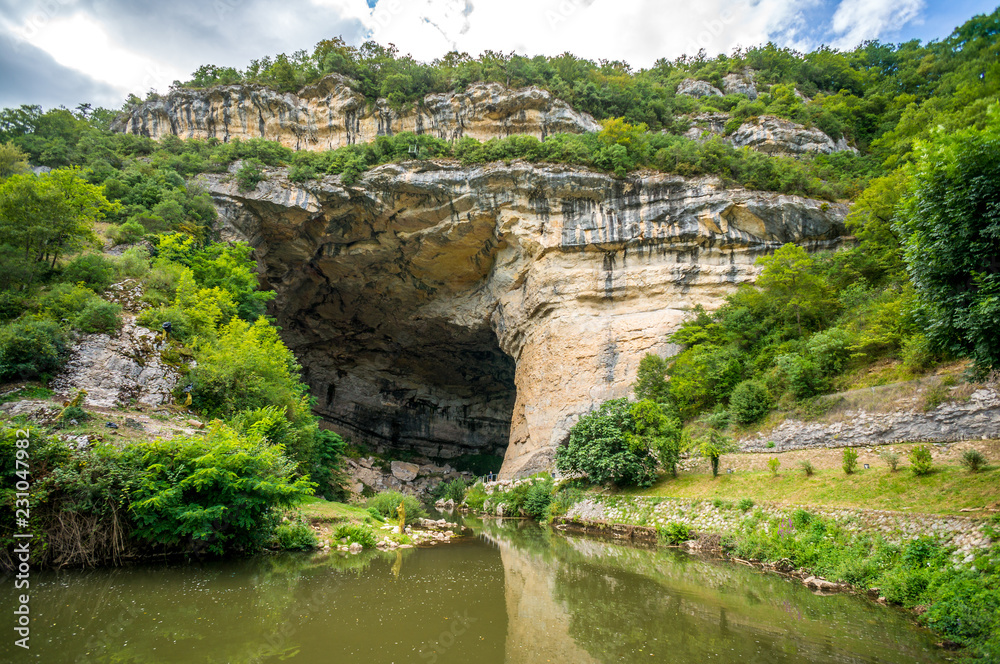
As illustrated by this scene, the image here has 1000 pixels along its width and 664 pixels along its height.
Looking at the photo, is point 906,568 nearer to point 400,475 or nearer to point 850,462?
point 850,462

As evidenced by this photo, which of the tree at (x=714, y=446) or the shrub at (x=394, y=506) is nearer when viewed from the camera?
the tree at (x=714, y=446)

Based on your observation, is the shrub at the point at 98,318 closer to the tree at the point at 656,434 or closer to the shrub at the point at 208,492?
the shrub at the point at 208,492

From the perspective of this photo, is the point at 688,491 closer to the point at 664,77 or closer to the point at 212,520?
the point at 212,520

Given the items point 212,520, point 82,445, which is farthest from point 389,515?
point 82,445

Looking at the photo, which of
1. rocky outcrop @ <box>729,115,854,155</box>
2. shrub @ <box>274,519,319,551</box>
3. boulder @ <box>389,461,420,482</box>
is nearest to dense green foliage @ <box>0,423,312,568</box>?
shrub @ <box>274,519,319,551</box>

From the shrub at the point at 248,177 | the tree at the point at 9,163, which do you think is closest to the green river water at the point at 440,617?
the tree at the point at 9,163

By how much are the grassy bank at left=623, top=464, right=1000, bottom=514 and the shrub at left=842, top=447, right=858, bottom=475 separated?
5.8 inches

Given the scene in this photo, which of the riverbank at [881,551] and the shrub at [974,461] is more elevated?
the shrub at [974,461]

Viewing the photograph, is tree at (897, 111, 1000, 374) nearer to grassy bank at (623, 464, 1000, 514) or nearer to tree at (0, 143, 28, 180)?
grassy bank at (623, 464, 1000, 514)

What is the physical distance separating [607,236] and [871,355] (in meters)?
15.2

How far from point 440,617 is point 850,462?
10.7m

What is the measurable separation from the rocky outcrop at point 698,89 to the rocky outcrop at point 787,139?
32.0ft

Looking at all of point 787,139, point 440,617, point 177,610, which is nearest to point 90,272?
point 177,610

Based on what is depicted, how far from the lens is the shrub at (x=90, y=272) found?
17.0 meters
